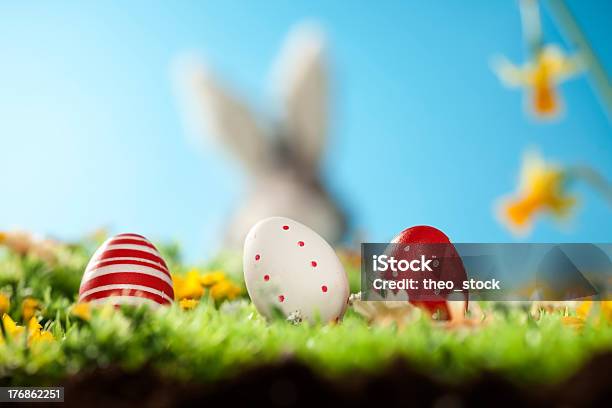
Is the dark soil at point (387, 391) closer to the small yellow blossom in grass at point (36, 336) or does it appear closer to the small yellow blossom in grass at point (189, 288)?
the small yellow blossom in grass at point (36, 336)

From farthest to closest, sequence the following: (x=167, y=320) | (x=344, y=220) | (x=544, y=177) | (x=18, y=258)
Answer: (x=344, y=220)
(x=18, y=258)
(x=544, y=177)
(x=167, y=320)

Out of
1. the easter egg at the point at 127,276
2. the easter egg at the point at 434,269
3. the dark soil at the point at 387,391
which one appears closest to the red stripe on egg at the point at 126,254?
the easter egg at the point at 127,276

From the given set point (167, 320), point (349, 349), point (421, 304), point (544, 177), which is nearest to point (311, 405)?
point (349, 349)

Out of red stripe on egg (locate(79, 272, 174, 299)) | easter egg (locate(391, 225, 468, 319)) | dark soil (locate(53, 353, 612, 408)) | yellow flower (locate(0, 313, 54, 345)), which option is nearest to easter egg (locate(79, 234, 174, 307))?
red stripe on egg (locate(79, 272, 174, 299))

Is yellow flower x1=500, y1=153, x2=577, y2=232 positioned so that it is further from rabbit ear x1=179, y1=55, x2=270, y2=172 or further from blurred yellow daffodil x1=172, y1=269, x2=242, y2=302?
rabbit ear x1=179, y1=55, x2=270, y2=172

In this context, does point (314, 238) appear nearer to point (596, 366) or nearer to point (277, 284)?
point (277, 284)
